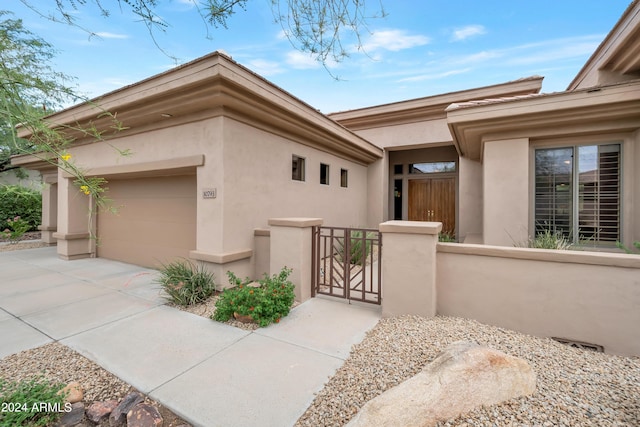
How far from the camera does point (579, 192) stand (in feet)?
19.3

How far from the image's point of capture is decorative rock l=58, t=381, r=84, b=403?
2441 millimetres

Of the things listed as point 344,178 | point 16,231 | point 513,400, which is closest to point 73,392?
point 513,400

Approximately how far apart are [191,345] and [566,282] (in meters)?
4.51

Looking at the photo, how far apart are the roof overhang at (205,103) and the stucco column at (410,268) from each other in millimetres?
3126

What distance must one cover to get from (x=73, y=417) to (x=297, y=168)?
5.71m

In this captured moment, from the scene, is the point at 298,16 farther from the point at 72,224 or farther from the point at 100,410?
the point at 72,224

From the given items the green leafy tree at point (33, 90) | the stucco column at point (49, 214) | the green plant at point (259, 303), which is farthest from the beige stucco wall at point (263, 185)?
the stucco column at point (49, 214)

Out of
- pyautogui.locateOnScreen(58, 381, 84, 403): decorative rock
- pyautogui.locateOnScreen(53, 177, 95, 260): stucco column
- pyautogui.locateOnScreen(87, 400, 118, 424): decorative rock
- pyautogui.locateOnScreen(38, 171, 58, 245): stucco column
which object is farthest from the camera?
pyautogui.locateOnScreen(38, 171, 58, 245): stucco column

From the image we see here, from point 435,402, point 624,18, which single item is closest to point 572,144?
point 624,18

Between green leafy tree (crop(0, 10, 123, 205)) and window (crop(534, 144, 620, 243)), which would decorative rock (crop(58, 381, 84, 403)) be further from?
window (crop(534, 144, 620, 243))

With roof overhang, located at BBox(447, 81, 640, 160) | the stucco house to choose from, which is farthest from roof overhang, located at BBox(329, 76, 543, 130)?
roof overhang, located at BBox(447, 81, 640, 160)

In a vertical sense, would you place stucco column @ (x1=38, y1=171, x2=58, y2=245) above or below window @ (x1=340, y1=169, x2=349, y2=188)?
below

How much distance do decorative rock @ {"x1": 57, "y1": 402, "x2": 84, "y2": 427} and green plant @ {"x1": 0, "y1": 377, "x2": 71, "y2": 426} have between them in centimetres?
3

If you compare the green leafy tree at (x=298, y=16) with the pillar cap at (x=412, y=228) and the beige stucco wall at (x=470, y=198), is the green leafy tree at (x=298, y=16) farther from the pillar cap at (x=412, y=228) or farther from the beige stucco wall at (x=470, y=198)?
the beige stucco wall at (x=470, y=198)
